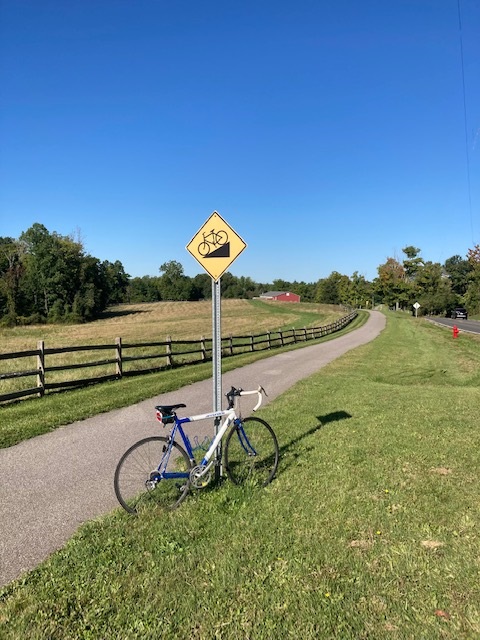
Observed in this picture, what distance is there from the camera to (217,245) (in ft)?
17.1

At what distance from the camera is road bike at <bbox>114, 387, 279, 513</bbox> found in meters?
4.43

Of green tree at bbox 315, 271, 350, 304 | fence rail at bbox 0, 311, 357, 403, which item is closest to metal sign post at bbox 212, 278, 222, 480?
fence rail at bbox 0, 311, 357, 403

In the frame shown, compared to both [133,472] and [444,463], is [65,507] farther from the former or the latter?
[444,463]

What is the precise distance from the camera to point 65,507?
464 cm

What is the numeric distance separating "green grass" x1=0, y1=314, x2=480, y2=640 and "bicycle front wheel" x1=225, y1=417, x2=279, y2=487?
190 millimetres

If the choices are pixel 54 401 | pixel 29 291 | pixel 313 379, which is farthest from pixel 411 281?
pixel 54 401

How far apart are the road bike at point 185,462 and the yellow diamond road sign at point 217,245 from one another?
154cm

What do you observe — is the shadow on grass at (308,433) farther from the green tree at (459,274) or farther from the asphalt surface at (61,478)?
the green tree at (459,274)

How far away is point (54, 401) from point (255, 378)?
20.3 feet

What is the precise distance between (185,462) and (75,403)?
592 centimetres

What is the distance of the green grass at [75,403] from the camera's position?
766 cm

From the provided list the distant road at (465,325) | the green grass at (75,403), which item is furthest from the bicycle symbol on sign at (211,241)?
the distant road at (465,325)

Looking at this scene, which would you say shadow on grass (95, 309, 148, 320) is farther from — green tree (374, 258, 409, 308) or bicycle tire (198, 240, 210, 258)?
bicycle tire (198, 240, 210, 258)

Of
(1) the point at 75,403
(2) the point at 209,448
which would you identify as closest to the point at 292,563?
(2) the point at 209,448
